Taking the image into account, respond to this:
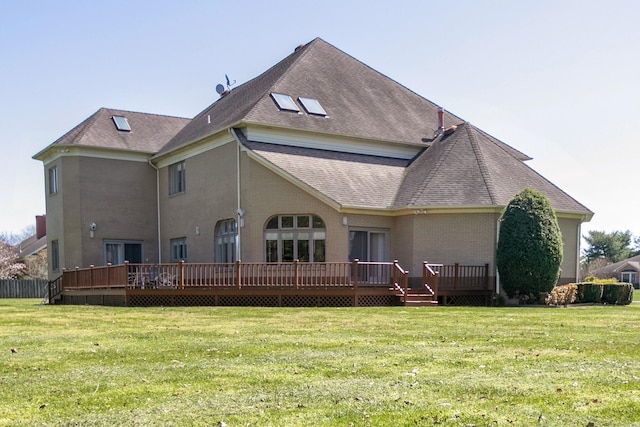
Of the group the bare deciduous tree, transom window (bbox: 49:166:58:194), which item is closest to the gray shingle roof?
transom window (bbox: 49:166:58:194)

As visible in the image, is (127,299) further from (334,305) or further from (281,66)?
(281,66)

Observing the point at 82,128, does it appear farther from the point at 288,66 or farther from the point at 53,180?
the point at 288,66

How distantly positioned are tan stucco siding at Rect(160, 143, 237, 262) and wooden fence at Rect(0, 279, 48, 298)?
44.1 ft

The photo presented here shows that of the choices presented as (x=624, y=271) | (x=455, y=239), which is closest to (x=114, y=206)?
(x=455, y=239)

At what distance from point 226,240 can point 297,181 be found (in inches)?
169

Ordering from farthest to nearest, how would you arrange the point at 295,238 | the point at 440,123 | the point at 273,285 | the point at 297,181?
the point at 440,123
the point at 295,238
the point at 297,181
the point at 273,285

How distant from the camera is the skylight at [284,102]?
75.8ft

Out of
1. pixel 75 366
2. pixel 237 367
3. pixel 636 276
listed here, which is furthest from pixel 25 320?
pixel 636 276

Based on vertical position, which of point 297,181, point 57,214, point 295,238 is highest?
point 297,181

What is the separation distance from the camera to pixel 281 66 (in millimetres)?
27797

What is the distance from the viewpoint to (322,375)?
21.4 ft

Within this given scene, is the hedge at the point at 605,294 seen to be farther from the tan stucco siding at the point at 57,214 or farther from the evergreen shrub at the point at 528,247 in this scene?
the tan stucco siding at the point at 57,214

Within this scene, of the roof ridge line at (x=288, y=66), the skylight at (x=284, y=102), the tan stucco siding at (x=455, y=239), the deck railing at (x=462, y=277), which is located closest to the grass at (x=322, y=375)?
the deck railing at (x=462, y=277)

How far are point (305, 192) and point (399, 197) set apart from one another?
369 centimetres
